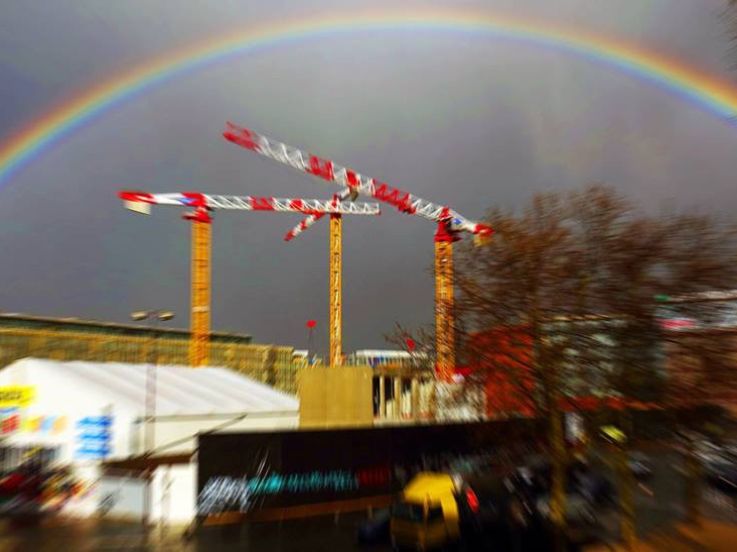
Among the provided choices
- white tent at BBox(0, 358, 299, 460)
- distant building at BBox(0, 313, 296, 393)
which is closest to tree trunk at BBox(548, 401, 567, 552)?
white tent at BBox(0, 358, 299, 460)

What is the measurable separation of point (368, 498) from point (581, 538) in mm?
9102

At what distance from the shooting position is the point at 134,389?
34219 mm

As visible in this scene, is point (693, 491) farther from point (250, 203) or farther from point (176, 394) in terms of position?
point (250, 203)

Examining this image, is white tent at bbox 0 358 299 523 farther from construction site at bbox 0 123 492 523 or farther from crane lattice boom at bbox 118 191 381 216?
crane lattice boom at bbox 118 191 381 216

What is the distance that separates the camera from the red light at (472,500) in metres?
17.3

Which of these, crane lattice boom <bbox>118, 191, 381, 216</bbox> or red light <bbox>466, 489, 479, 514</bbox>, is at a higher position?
crane lattice boom <bbox>118, 191, 381, 216</bbox>

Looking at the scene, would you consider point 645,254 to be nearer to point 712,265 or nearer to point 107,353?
point 712,265

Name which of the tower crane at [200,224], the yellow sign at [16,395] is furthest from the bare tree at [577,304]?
the tower crane at [200,224]

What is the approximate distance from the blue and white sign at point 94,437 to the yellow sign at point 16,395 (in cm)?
336

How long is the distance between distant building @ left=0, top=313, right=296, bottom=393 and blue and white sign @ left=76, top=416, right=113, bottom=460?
23.1 m

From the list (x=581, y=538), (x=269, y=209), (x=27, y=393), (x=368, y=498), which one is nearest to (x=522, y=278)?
(x=581, y=538)

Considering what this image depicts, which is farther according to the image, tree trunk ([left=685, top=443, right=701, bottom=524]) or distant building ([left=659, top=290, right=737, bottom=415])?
tree trunk ([left=685, top=443, right=701, bottom=524])

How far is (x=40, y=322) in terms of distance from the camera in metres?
79.9

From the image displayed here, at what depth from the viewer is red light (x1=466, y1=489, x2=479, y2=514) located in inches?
680
